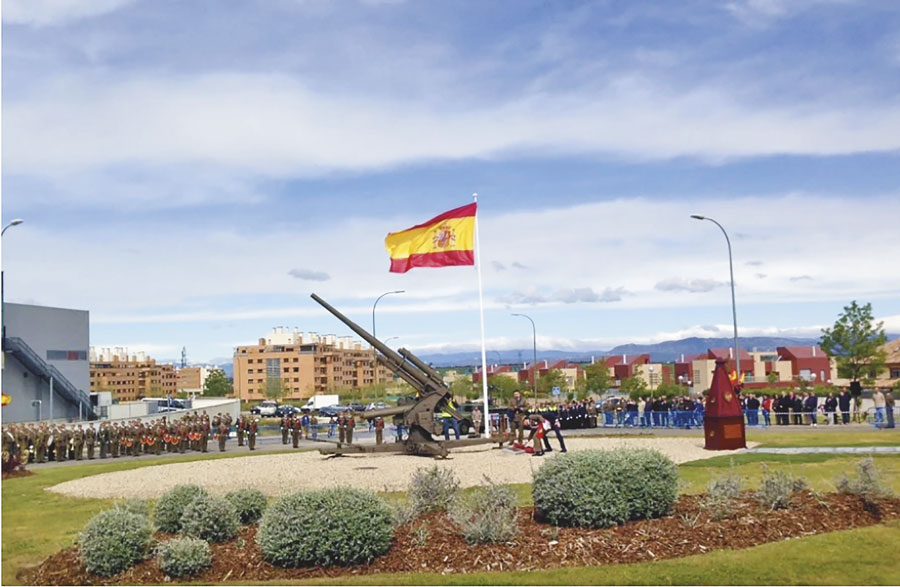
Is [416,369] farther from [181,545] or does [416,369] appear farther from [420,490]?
[181,545]

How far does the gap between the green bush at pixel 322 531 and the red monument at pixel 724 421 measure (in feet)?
54.1

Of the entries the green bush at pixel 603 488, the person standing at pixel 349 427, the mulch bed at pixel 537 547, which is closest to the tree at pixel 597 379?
the person standing at pixel 349 427

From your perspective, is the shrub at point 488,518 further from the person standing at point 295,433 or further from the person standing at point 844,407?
the person standing at point 844,407

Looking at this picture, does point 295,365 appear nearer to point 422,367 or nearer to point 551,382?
point 551,382

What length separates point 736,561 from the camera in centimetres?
1032

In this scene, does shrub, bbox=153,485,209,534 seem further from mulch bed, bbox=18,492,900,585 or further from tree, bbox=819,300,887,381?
tree, bbox=819,300,887,381

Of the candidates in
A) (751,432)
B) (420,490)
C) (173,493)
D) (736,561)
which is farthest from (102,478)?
(751,432)

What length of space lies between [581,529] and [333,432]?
123 feet

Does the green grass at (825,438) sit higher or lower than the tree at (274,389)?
lower

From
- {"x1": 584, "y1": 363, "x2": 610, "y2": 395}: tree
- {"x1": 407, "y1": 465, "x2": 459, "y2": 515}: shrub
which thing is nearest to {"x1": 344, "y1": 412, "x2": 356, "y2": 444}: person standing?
{"x1": 407, "y1": 465, "x2": 459, "y2": 515}: shrub

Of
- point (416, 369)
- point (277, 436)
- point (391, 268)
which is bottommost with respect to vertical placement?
point (277, 436)

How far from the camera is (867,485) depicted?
12.9 metres

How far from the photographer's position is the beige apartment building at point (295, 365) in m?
153

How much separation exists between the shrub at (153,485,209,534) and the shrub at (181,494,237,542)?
25.4 inches
